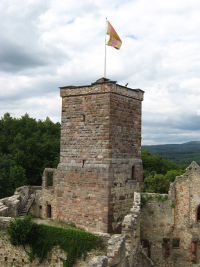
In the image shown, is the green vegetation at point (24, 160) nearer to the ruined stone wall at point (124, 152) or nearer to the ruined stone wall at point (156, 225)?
the ruined stone wall at point (124, 152)

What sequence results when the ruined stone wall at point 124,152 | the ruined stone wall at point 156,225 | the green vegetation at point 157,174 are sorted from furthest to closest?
the green vegetation at point 157,174 → the ruined stone wall at point 156,225 → the ruined stone wall at point 124,152

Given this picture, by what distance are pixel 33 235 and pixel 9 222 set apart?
136 cm

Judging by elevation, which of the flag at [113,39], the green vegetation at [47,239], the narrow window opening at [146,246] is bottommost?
the narrow window opening at [146,246]

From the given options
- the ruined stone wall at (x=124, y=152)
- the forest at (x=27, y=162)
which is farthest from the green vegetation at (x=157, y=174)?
the ruined stone wall at (x=124, y=152)

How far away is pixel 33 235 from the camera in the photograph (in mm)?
13719

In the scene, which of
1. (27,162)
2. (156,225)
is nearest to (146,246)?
(156,225)

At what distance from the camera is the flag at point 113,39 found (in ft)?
50.2

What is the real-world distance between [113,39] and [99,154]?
6.28m

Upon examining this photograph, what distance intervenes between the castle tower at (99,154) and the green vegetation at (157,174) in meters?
17.1

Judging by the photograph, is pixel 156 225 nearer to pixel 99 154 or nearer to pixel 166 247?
pixel 166 247

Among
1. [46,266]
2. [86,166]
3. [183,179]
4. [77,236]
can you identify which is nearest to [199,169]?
[183,179]

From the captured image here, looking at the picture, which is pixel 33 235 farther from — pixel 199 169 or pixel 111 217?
pixel 199 169

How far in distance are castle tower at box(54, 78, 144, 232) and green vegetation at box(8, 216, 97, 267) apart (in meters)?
1.52

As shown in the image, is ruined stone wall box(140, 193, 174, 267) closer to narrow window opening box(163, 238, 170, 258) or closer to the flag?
narrow window opening box(163, 238, 170, 258)
